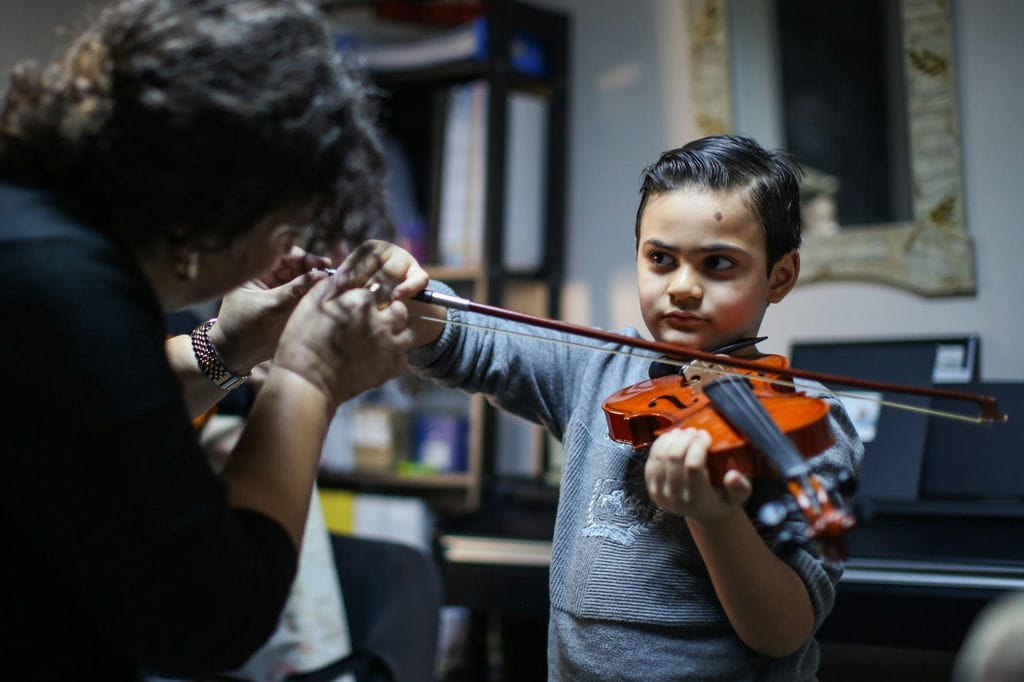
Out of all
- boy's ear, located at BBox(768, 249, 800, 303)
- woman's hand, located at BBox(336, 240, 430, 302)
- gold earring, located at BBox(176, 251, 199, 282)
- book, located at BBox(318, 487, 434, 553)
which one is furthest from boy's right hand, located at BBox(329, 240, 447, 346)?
book, located at BBox(318, 487, 434, 553)

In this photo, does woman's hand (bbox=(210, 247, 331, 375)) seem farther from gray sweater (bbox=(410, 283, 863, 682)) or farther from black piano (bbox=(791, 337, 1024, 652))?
black piano (bbox=(791, 337, 1024, 652))

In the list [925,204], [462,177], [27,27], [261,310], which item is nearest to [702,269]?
[261,310]

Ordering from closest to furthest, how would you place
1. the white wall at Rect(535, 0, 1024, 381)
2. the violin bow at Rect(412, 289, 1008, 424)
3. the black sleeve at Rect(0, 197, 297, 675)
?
the black sleeve at Rect(0, 197, 297, 675) → the violin bow at Rect(412, 289, 1008, 424) → the white wall at Rect(535, 0, 1024, 381)

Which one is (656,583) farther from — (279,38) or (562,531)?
(279,38)

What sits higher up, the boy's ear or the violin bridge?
the boy's ear

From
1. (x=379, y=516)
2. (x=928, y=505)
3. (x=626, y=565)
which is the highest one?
(x=626, y=565)

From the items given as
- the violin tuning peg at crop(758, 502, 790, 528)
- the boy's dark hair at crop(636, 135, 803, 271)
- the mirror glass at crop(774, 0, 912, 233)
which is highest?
the mirror glass at crop(774, 0, 912, 233)

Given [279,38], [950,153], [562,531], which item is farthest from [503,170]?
[279,38]

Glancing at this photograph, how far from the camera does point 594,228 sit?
207 centimetres

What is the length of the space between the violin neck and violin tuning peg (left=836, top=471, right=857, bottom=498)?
46 millimetres

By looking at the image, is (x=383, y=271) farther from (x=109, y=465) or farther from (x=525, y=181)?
(x=525, y=181)

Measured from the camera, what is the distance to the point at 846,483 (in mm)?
702

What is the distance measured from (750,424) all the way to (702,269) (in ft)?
0.62

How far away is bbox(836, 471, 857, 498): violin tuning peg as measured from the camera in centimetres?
69
